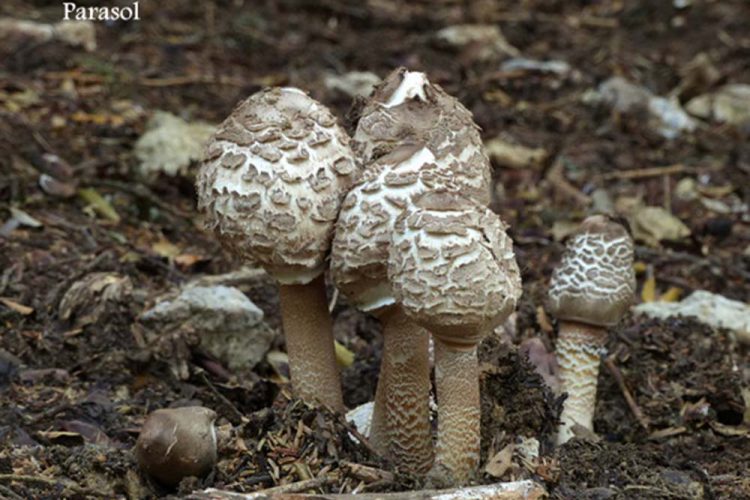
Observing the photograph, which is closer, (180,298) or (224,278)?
(180,298)

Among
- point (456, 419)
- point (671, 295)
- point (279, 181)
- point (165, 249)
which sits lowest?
point (671, 295)

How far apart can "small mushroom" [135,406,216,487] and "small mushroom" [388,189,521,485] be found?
936mm

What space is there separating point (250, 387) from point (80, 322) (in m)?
1.08

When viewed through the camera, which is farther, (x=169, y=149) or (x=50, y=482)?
(x=169, y=149)

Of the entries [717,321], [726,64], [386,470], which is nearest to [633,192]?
[717,321]

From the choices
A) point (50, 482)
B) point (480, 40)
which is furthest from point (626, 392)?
point (480, 40)

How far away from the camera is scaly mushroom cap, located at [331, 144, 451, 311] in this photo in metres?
3.42

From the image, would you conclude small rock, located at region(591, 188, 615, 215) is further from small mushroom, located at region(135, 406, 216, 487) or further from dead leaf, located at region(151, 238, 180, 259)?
small mushroom, located at region(135, 406, 216, 487)

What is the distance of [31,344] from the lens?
4.95 metres

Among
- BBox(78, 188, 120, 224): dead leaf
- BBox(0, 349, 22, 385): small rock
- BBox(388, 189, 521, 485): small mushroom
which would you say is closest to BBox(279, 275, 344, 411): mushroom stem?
BBox(388, 189, 521, 485): small mushroom

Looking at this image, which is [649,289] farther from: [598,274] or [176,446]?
[176,446]

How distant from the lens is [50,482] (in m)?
3.52

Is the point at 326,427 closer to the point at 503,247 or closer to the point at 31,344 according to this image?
the point at 503,247

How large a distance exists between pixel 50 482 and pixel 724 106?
28.7 feet
